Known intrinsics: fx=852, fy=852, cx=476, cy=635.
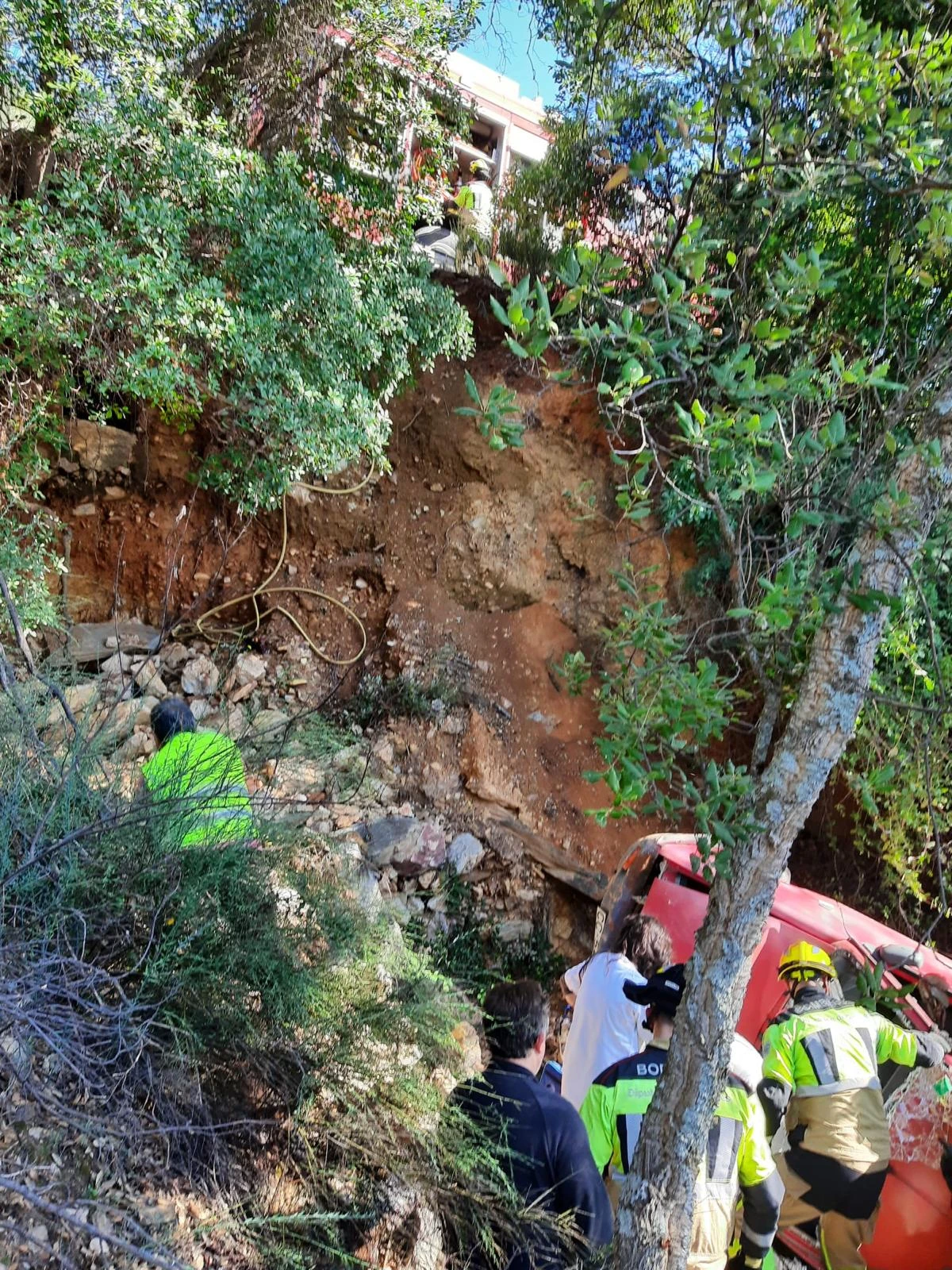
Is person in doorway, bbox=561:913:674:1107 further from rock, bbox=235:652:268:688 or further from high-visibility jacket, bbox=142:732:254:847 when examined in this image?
rock, bbox=235:652:268:688

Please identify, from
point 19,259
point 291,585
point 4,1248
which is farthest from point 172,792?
point 291,585

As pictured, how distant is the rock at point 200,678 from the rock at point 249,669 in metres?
0.20

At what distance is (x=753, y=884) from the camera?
2.72m

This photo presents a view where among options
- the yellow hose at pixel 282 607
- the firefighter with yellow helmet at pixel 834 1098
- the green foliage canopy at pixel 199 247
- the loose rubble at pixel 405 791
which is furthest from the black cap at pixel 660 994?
the yellow hose at pixel 282 607

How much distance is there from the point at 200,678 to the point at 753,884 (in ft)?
16.4

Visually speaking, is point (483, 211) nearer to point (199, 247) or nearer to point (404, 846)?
point (199, 247)

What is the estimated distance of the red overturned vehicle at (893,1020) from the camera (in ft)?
12.4

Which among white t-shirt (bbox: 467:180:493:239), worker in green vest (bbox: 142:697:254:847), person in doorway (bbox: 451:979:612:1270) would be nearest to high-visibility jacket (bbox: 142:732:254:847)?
worker in green vest (bbox: 142:697:254:847)

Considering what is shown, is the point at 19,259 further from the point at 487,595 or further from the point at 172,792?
Answer: the point at 487,595

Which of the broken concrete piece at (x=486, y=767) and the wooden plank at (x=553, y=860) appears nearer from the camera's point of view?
the wooden plank at (x=553, y=860)

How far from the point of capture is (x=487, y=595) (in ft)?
26.3

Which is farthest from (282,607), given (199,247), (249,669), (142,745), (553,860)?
(553,860)

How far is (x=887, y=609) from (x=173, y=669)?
5509 mm

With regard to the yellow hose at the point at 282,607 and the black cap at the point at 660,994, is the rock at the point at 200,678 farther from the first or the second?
the black cap at the point at 660,994
